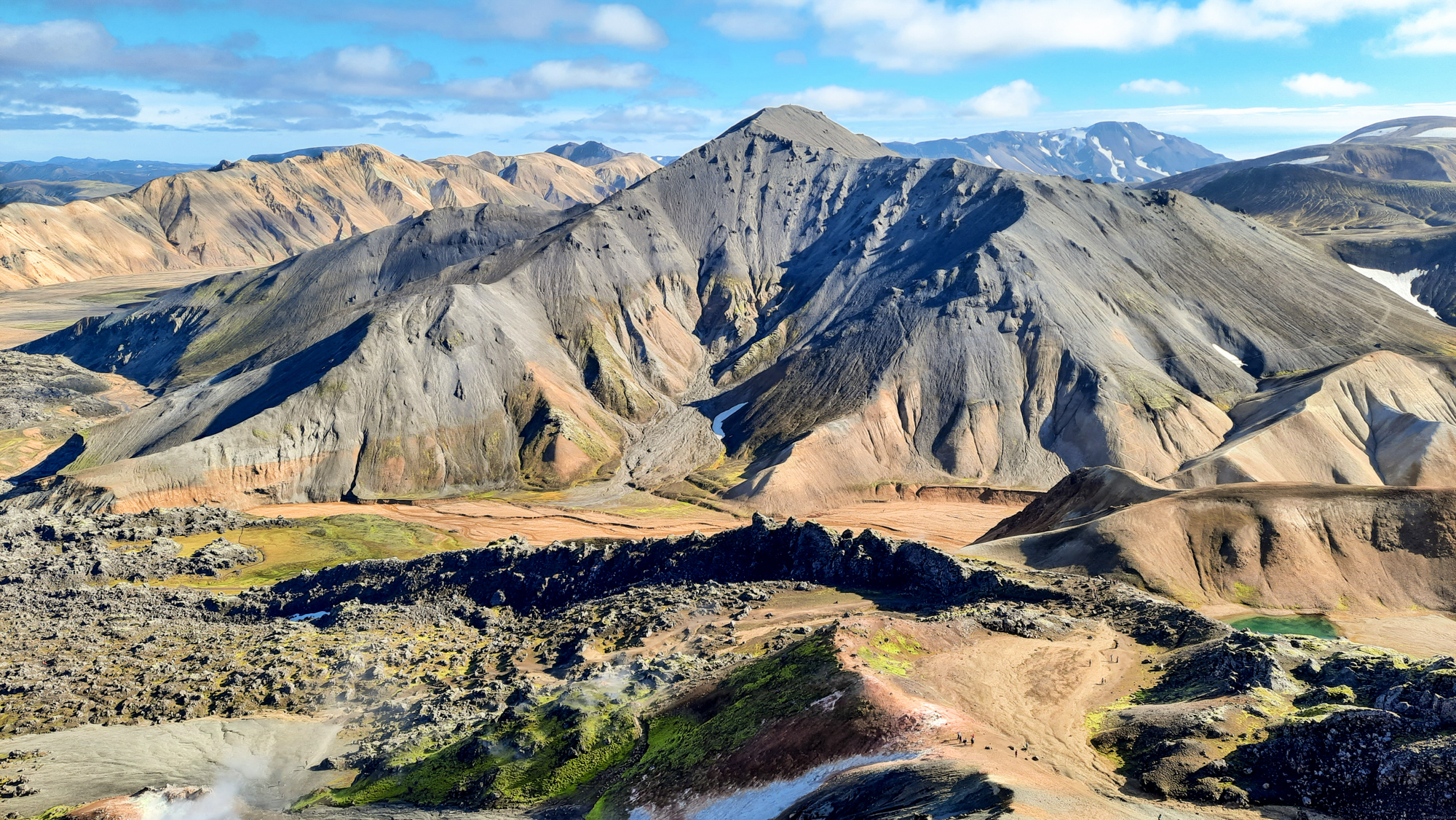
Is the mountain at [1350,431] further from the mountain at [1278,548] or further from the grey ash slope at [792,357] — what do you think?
the mountain at [1278,548]

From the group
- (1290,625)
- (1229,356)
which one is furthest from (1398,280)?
(1290,625)

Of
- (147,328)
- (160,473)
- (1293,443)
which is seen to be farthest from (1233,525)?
(147,328)

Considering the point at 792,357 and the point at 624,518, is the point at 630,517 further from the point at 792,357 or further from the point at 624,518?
the point at 792,357

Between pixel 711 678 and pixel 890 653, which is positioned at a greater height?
pixel 890 653

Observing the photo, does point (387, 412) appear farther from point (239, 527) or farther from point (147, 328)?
point (147, 328)

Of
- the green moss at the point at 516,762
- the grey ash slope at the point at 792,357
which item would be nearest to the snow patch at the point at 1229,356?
the grey ash slope at the point at 792,357

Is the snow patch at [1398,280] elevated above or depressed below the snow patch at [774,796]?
above

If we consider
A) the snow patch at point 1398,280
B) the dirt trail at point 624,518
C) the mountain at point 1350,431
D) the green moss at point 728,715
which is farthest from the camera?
the snow patch at point 1398,280

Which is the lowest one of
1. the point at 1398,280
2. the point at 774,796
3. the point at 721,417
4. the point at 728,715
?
the point at 728,715
